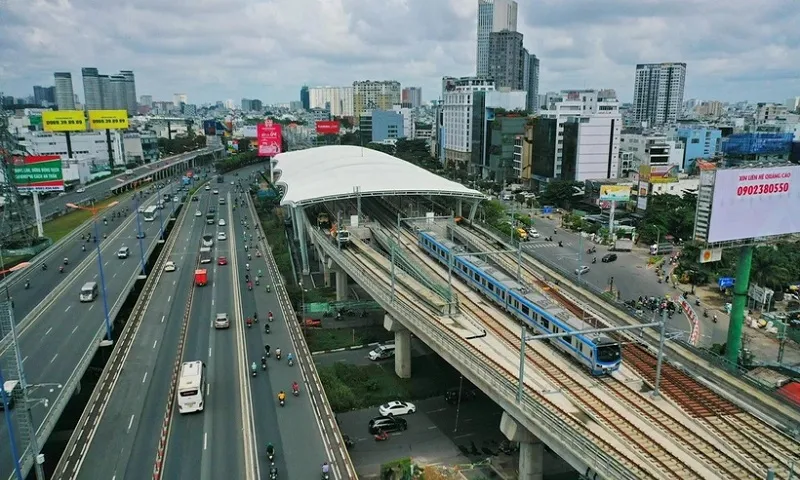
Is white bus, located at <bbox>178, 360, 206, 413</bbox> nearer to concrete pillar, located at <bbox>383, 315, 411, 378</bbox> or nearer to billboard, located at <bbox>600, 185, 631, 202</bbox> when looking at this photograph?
concrete pillar, located at <bbox>383, 315, 411, 378</bbox>

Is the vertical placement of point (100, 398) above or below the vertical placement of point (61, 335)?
above

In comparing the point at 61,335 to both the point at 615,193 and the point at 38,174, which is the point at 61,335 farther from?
the point at 615,193

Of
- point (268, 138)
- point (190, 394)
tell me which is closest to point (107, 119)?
point (268, 138)

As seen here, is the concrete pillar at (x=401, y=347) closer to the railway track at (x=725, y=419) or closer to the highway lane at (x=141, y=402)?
the highway lane at (x=141, y=402)

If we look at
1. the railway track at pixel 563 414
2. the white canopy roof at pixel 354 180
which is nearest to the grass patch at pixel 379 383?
the railway track at pixel 563 414

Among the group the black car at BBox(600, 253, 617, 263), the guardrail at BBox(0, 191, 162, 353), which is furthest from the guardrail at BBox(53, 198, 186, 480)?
the black car at BBox(600, 253, 617, 263)

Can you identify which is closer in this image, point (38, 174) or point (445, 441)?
point (445, 441)
